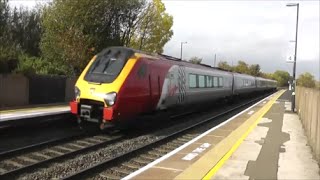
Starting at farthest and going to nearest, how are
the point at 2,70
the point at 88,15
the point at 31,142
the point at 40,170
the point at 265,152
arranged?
the point at 88,15 → the point at 2,70 → the point at 31,142 → the point at 265,152 → the point at 40,170

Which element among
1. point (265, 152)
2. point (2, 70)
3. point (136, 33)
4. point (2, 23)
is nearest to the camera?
point (265, 152)

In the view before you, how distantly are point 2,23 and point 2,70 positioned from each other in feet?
46.3

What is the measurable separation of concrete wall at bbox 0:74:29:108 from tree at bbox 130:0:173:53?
19.8 m

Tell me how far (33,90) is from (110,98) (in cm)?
1784

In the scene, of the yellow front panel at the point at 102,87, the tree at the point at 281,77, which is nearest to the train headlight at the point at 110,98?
the yellow front panel at the point at 102,87

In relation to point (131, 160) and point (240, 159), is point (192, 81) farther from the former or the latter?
point (240, 159)

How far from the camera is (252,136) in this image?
15156mm

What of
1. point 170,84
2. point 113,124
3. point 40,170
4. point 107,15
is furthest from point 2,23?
point 40,170

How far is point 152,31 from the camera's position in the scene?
161ft

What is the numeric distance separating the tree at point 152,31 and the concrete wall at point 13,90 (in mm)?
19785

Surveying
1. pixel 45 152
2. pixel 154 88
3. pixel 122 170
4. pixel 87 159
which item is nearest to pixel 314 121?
pixel 122 170

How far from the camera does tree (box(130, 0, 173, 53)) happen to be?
48062mm

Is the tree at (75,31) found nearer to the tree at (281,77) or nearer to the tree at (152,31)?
the tree at (152,31)

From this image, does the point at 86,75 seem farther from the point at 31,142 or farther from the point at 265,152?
the point at 265,152
